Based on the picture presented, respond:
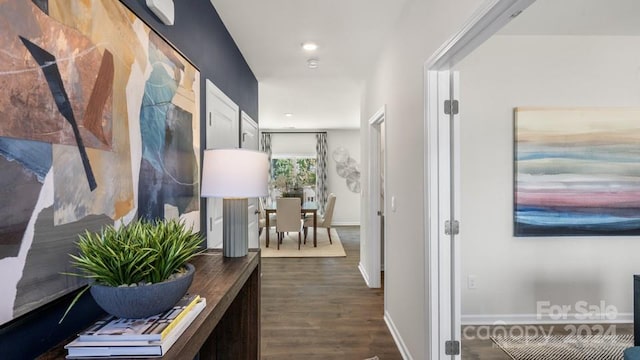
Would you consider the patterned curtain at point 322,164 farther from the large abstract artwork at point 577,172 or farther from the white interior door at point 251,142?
the large abstract artwork at point 577,172

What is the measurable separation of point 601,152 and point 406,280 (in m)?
2.07

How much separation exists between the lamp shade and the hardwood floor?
151 centimetres

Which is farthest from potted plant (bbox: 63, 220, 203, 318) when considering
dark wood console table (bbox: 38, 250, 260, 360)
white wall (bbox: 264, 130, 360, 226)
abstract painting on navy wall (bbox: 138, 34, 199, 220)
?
white wall (bbox: 264, 130, 360, 226)

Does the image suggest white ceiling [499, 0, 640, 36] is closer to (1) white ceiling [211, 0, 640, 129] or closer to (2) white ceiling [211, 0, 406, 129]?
(1) white ceiling [211, 0, 640, 129]

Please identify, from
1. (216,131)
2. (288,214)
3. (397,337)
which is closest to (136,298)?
(216,131)

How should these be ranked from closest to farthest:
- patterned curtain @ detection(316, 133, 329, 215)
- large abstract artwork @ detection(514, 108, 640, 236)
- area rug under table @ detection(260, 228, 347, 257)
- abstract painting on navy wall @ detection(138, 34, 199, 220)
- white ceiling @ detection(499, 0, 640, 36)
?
abstract painting on navy wall @ detection(138, 34, 199, 220) → white ceiling @ detection(499, 0, 640, 36) → large abstract artwork @ detection(514, 108, 640, 236) → area rug under table @ detection(260, 228, 347, 257) → patterned curtain @ detection(316, 133, 329, 215)

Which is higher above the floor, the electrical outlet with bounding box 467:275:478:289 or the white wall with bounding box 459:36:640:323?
the white wall with bounding box 459:36:640:323

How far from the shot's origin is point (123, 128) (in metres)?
1.20

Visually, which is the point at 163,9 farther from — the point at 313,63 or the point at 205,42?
the point at 313,63

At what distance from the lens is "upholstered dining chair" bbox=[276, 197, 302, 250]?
5645mm

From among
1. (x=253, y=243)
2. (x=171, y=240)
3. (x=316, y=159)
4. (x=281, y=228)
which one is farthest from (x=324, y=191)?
(x=171, y=240)

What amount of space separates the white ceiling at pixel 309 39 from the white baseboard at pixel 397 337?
2.50 m

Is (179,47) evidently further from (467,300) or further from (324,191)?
(324,191)

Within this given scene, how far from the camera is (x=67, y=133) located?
92 cm
